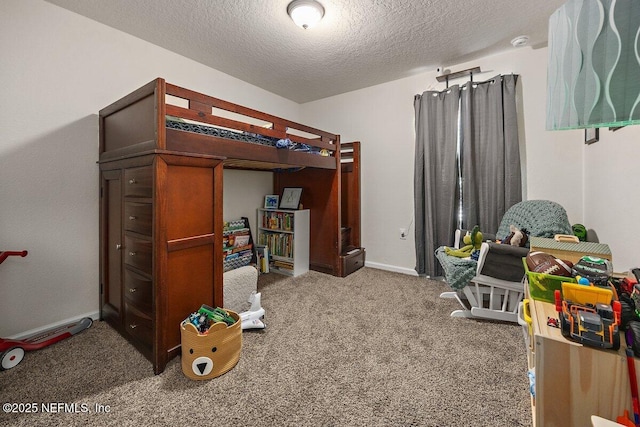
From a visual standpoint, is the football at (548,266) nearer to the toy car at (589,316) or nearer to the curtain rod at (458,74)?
the toy car at (589,316)

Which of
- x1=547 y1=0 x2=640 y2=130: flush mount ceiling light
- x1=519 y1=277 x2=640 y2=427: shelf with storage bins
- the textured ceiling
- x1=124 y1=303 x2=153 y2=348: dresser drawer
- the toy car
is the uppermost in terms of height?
the textured ceiling

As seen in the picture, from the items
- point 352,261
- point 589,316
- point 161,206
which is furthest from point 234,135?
point 589,316

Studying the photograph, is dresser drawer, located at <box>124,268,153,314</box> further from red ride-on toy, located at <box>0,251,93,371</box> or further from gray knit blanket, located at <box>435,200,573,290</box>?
gray knit blanket, located at <box>435,200,573,290</box>

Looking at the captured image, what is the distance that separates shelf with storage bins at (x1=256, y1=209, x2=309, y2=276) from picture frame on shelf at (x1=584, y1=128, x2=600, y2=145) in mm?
2646

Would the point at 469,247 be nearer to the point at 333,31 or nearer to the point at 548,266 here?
the point at 548,266

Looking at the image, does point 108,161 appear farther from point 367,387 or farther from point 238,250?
point 367,387

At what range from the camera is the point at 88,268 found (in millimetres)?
2145

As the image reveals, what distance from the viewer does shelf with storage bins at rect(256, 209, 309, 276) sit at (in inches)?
127

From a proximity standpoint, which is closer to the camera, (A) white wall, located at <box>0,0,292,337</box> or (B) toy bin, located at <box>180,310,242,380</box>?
(B) toy bin, located at <box>180,310,242,380</box>

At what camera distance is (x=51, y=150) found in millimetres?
1955

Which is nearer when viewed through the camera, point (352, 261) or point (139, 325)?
point (139, 325)

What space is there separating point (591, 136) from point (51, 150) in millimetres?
4064

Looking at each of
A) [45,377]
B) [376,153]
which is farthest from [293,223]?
[45,377]

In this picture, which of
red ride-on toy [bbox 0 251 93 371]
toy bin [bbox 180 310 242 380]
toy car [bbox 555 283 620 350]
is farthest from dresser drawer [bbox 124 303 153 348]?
toy car [bbox 555 283 620 350]
